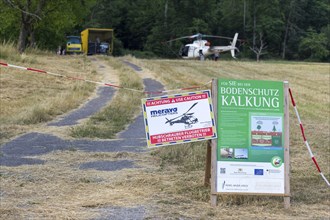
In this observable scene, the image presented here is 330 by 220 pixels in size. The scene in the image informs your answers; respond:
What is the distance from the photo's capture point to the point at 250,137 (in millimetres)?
6609

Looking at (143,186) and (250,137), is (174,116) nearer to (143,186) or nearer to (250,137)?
(250,137)

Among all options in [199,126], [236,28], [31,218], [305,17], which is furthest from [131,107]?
[305,17]

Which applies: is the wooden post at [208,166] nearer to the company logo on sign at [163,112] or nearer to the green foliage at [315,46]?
the company logo on sign at [163,112]

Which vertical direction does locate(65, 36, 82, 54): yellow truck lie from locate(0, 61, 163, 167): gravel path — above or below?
above

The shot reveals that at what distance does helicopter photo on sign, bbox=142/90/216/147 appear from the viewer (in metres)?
6.79

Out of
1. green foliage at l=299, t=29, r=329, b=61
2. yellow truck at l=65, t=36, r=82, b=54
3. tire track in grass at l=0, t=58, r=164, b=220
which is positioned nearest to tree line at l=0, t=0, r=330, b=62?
green foliage at l=299, t=29, r=329, b=61

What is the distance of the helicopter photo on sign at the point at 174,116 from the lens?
6789 mm

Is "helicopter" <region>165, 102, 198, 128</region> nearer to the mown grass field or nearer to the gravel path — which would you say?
the mown grass field

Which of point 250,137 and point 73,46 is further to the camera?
point 73,46

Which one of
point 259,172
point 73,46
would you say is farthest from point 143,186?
point 73,46

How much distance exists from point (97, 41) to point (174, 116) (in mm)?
48560

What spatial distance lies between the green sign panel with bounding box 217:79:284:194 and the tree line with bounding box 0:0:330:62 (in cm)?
6919

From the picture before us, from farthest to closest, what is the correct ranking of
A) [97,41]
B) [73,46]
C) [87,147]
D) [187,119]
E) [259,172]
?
[97,41] → [73,46] → [87,147] → [187,119] → [259,172]

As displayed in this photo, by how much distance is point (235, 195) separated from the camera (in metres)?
6.73
